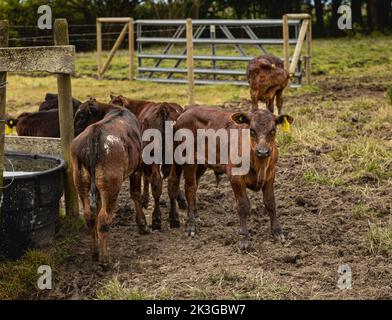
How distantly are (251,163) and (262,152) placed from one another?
38cm

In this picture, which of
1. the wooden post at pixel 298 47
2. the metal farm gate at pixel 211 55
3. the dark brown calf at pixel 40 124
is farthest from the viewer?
the metal farm gate at pixel 211 55

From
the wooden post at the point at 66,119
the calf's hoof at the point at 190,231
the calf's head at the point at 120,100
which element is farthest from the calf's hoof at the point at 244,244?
the calf's head at the point at 120,100

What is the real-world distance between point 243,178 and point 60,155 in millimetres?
2020

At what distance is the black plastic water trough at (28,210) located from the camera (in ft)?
20.2

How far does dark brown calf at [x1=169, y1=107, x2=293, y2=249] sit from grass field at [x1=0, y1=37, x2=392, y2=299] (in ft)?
0.86

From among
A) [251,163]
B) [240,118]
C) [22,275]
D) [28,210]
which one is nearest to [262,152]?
→ [251,163]

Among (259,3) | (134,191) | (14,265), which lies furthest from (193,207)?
(259,3)

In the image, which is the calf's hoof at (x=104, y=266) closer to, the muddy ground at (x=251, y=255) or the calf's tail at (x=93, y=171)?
the muddy ground at (x=251, y=255)

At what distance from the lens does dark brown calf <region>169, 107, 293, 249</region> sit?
615 centimetres

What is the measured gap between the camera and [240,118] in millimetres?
6316

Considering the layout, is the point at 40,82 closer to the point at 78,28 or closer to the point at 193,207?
the point at 78,28

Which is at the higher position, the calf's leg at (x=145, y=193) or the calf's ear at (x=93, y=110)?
the calf's ear at (x=93, y=110)

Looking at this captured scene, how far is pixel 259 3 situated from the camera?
2945 centimetres

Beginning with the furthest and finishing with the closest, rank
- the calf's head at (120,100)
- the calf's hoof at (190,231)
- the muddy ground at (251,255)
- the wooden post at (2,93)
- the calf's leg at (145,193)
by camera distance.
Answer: the calf's head at (120,100), the calf's leg at (145,193), the calf's hoof at (190,231), the wooden post at (2,93), the muddy ground at (251,255)
